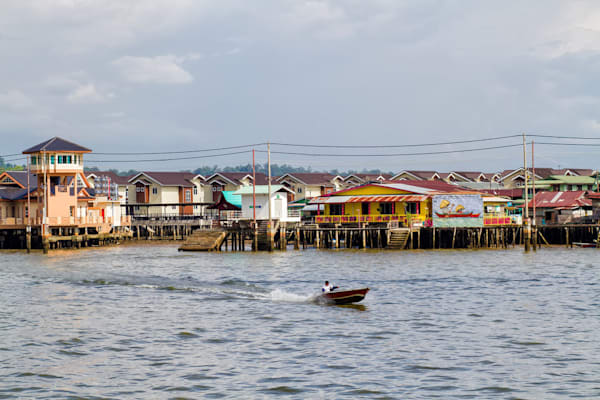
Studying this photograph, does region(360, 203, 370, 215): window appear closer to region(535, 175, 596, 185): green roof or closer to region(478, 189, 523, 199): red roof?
region(478, 189, 523, 199): red roof

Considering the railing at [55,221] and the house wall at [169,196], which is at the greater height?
the house wall at [169,196]

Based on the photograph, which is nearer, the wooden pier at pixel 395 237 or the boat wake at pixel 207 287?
the boat wake at pixel 207 287

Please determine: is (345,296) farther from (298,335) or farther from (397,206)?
(397,206)

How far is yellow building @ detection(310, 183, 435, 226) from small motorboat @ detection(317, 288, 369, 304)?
36255 millimetres

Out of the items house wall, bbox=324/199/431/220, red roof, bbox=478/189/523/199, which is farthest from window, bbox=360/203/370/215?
red roof, bbox=478/189/523/199

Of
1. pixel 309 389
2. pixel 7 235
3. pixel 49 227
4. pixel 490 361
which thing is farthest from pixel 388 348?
pixel 7 235

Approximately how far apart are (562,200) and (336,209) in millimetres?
36040

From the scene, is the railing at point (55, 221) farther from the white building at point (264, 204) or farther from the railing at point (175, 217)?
the railing at point (175, 217)

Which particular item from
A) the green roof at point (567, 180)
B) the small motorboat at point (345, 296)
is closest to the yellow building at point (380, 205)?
the small motorboat at point (345, 296)

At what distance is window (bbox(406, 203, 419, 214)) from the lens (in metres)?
71.5

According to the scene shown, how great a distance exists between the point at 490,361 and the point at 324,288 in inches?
499

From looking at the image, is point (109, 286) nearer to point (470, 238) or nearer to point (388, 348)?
point (388, 348)

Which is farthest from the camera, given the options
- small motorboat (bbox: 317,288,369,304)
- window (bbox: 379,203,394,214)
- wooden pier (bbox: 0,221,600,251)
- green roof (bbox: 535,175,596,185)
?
green roof (bbox: 535,175,596,185)

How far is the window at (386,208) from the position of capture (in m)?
72.5
